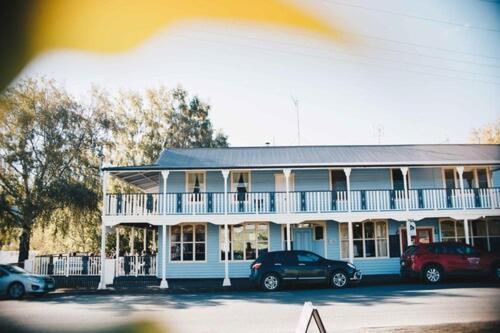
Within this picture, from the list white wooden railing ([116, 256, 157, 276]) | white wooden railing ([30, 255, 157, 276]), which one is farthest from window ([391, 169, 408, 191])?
white wooden railing ([30, 255, 157, 276])

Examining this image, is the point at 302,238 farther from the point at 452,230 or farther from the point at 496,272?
the point at 496,272

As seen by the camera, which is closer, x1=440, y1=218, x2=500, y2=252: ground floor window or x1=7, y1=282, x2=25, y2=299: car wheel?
x1=7, y1=282, x2=25, y2=299: car wheel

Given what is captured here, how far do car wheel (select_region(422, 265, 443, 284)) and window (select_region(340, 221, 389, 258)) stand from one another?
5071 millimetres

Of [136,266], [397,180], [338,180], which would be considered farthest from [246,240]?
[397,180]

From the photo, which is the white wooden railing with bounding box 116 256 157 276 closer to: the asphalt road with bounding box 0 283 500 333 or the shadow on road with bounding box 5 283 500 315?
the shadow on road with bounding box 5 283 500 315

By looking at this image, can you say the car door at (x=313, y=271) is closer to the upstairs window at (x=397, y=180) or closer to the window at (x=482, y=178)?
the upstairs window at (x=397, y=180)

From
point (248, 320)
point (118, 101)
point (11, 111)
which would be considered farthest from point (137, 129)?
point (248, 320)

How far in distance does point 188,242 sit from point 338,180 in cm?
868

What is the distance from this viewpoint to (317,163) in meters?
22.0

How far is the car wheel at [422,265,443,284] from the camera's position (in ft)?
59.0

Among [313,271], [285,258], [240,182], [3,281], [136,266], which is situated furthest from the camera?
[240,182]

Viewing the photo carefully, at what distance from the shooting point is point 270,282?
17.3 m

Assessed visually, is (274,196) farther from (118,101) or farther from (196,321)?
(118,101)

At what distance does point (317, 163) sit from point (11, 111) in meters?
16.3
